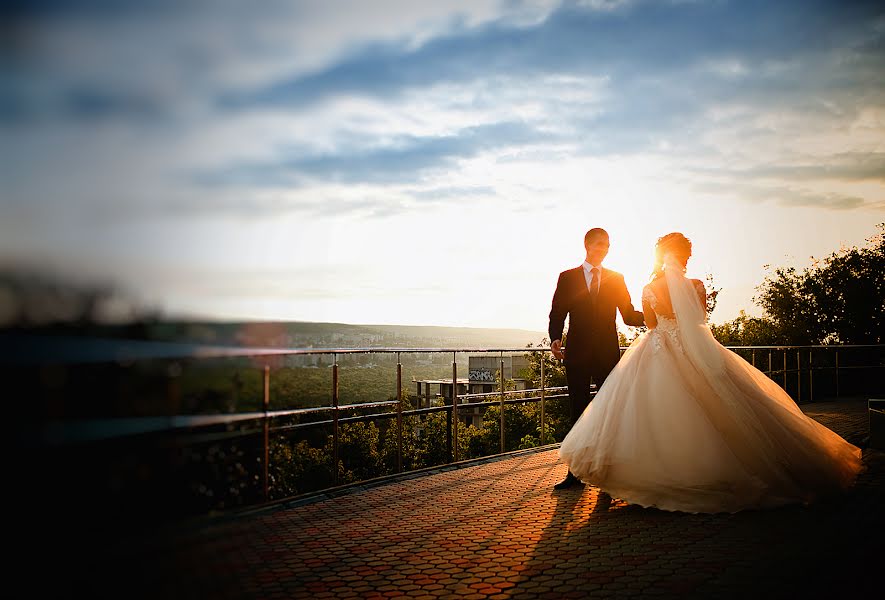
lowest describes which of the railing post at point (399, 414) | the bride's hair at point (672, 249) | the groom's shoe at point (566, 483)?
the groom's shoe at point (566, 483)

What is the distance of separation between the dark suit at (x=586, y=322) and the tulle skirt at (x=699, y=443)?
526 millimetres

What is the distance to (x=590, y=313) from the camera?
5.28m

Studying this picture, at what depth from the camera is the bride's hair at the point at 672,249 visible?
5.14 meters

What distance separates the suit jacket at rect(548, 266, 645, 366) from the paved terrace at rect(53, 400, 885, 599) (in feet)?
3.56

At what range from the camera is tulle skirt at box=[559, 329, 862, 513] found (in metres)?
4.06

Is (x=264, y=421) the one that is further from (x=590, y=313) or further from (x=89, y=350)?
(x=89, y=350)

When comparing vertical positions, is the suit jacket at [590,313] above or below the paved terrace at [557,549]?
above

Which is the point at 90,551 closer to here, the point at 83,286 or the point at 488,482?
the point at 83,286

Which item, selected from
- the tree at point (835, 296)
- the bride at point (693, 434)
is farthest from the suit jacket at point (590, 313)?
the tree at point (835, 296)

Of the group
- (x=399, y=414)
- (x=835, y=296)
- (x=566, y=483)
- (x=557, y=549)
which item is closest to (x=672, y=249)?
(x=566, y=483)

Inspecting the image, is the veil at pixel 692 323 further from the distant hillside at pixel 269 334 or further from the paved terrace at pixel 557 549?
the distant hillside at pixel 269 334

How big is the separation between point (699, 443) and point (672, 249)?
161 centimetres

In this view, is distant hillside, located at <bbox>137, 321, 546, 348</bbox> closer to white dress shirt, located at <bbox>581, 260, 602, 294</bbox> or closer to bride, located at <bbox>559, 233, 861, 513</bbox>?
white dress shirt, located at <bbox>581, 260, 602, 294</bbox>

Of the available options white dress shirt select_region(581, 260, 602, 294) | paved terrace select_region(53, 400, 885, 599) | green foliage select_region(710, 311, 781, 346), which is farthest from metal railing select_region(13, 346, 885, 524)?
green foliage select_region(710, 311, 781, 346)
